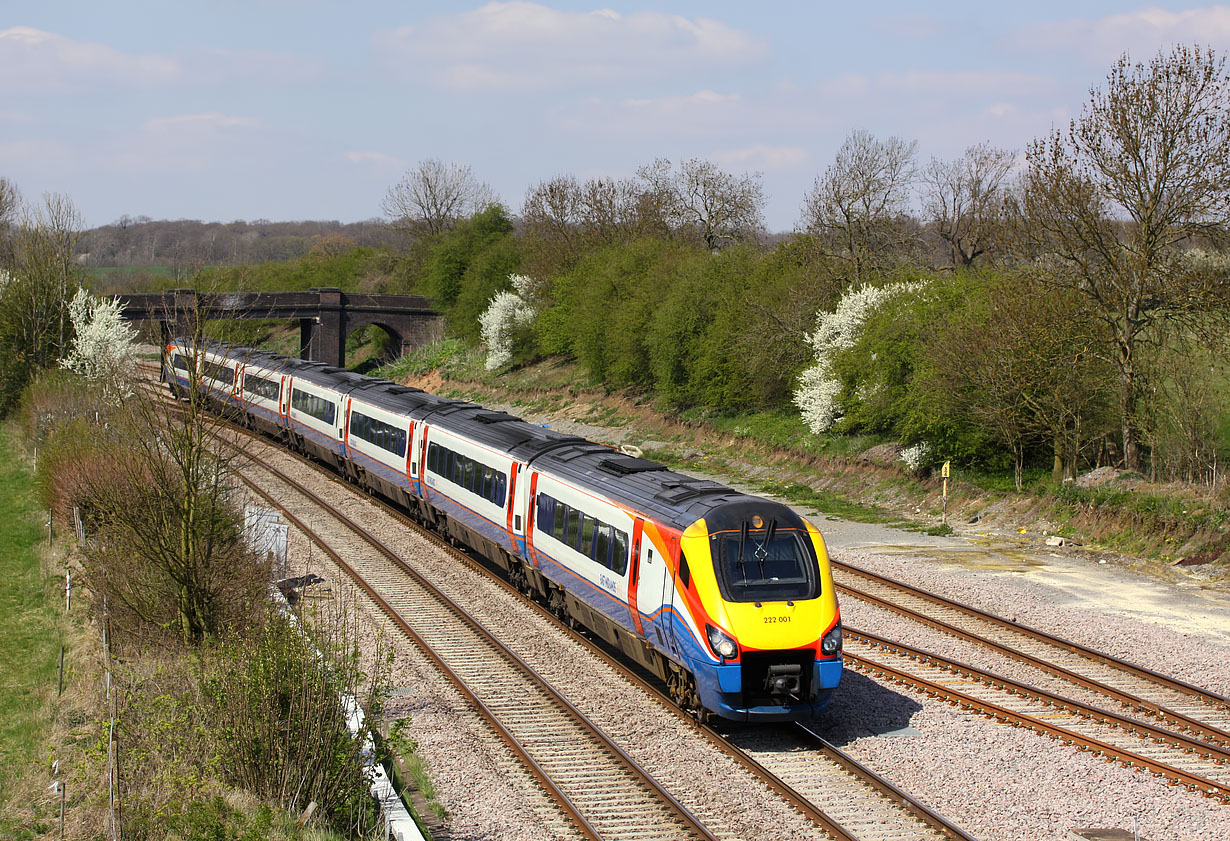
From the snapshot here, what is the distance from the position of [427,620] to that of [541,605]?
2.08 metres

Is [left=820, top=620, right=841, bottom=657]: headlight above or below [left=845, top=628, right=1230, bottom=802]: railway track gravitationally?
above

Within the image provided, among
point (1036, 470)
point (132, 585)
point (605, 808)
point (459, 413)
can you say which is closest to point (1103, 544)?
point (1036, 470)

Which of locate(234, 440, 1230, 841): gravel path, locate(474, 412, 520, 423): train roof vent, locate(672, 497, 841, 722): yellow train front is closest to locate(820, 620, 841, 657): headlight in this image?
locate(672, 497, 841, 722): yellow train front

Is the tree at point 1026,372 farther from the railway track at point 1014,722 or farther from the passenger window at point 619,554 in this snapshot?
the passenger window at point 619,554

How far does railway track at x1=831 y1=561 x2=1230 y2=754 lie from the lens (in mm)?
13703

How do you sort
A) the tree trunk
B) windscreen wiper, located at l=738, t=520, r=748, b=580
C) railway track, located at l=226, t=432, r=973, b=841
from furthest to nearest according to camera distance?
the tree trunk < windscreen wiper, located at l=738, t=520, r=748, b=580 < railway track, located at l=226, t=432, r=973, b=841

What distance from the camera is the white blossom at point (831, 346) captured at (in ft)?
117

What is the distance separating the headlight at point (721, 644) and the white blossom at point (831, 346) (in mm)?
24086

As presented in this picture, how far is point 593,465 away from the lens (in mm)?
17531

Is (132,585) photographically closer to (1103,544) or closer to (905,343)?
(1103,544)

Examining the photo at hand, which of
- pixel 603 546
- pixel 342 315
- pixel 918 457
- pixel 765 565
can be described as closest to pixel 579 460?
pixel 603 546

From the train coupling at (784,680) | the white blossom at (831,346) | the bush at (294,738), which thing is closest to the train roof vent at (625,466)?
the train coupling at (784,680)

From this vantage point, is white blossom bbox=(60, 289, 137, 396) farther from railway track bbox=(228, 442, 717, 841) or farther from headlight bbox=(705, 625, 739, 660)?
headlight bbox=(705, 625, 739, 660)

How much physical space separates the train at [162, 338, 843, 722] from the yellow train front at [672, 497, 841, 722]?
0.02 meters
